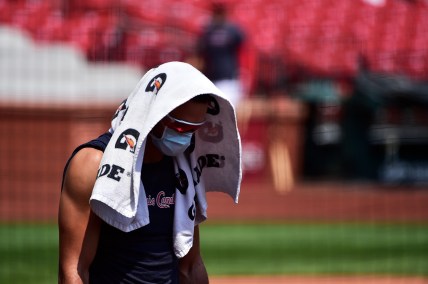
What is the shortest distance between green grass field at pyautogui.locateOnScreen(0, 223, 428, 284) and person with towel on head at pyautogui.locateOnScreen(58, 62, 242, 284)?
515 centimetres

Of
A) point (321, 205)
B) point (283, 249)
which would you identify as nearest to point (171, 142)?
point (283, 249)

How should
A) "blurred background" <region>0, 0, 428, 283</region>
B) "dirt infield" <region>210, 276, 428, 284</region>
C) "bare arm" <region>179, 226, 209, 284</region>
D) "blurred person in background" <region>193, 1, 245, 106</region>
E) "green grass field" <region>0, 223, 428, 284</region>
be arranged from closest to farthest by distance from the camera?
"bare arm" <region>179, 226, 209, 284</region> < "dirt infield" <region>210, 276, 428, 284</region> < "green grass field" <region>0, 223, 428, 284</region> < "blurred background" <region>0, 0, 428, 283</region> < "blurred person in background" <region>193, 1, 245, 106</region>

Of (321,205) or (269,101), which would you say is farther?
(269,101)

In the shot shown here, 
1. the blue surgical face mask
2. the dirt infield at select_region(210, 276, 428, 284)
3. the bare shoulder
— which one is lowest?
the dirt infield at select_region(210, 276, 428, 284)

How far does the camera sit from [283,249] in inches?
448

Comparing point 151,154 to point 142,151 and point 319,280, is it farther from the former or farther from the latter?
point 319,280

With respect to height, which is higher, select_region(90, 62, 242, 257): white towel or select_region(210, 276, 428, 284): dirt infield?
select_region(90, 62, 242, 257): white towel

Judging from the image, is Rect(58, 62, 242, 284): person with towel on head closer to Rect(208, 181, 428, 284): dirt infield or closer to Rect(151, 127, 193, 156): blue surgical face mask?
Rect(151, 127, 193, 156): blue surgical face mask

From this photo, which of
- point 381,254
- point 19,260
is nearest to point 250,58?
point 381,254

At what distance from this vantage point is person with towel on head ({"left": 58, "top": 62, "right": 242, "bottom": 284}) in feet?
11.1

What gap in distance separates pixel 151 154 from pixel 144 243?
13.9 inches

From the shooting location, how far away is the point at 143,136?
3.38 m

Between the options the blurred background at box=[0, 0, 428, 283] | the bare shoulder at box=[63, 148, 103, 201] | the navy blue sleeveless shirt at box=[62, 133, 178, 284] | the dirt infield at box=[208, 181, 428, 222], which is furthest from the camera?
the dirt infield at box=[208, 181, 428, 222]

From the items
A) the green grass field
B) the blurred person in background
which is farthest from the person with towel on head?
the blurred person in background
